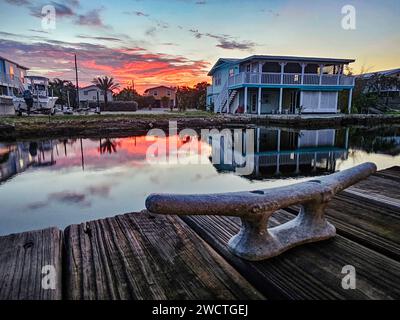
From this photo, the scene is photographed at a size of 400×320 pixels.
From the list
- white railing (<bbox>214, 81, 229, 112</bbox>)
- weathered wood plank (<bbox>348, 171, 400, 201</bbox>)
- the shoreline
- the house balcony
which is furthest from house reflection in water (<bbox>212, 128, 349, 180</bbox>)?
the house balcony

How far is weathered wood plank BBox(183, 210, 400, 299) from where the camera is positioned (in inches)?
51.3

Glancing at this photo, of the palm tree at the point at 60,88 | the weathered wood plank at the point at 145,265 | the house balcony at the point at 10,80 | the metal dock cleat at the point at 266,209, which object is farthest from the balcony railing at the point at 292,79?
the palm tree at the point at 60,88

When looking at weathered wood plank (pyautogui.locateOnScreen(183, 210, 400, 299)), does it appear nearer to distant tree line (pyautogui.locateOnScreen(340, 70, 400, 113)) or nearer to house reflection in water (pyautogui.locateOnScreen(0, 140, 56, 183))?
house reflection in water (pyautogui.locateOnScreen(0, 140, 56, 183))

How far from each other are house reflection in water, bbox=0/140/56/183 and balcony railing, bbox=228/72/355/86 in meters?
16.5

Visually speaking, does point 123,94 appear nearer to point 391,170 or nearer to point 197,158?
point 197,158

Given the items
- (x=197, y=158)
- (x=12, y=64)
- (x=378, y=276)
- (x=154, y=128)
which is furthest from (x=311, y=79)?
(x=12, y=64)

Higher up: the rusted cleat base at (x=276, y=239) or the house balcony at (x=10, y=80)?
the house balcony at (x=10, y=80)

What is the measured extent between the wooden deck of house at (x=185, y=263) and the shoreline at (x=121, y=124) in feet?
44.8

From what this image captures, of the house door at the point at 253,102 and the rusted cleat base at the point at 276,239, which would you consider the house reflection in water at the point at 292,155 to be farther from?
the house door at the point at 253,102

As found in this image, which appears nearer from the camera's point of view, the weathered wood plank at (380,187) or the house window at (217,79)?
the weathered wood plank at (380,187)

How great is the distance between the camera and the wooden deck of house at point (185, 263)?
1312mm

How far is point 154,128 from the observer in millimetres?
17719
